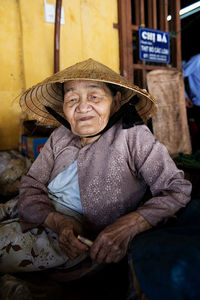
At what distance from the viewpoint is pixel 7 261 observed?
139cm

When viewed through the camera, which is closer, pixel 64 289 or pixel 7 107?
pixel 64 289

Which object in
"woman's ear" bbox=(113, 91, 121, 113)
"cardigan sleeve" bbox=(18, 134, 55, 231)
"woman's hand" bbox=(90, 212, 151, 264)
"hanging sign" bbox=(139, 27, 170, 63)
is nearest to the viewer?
"woman's hand" bbox=(90, 212, 151, 264)

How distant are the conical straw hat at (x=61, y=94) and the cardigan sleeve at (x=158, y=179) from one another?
30cm

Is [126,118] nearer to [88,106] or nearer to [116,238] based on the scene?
[88,106]

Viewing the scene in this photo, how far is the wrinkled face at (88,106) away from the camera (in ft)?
4.78

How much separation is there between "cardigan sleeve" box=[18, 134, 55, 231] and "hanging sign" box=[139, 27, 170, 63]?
2.80 metres

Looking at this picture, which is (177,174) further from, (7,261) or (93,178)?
(7,261)

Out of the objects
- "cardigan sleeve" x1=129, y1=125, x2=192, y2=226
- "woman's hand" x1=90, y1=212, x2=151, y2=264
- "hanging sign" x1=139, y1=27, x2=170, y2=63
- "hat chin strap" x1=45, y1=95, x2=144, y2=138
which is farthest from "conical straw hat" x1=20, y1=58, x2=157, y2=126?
"hanging sign" x1=139, y1=27, x2=170, y2=63

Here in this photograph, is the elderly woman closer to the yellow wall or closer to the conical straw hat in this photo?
the conical straw hat

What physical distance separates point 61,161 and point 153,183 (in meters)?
0.63

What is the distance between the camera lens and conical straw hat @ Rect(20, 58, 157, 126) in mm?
1399

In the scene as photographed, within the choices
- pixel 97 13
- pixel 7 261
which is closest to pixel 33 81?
pixel 97 13

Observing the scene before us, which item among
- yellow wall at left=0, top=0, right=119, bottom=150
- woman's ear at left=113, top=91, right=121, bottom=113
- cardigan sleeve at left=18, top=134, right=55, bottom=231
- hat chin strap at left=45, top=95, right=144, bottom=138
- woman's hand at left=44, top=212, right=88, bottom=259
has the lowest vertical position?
woman's hand at left=44, top=212, right=88, bottom=259

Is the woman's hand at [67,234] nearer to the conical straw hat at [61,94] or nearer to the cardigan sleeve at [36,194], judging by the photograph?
the cardigan sleeve at [36,194]
